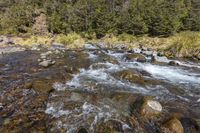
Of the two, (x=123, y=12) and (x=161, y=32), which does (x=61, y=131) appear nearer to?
(x=161, y=32)

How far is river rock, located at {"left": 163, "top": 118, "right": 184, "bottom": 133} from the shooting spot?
34.6 feet

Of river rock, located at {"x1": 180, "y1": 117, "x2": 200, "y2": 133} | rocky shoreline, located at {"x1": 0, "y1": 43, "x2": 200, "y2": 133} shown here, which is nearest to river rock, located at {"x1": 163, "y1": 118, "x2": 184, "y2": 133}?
rocky shoreline, located at {"x1": 0, "y1": 43, "x2": 200, "y2": 133}

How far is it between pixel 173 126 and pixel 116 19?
36292 mm

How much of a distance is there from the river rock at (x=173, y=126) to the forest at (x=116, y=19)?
32.3m

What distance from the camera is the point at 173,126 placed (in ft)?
35.0

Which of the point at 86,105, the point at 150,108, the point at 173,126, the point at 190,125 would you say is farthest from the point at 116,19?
the point at 173,126

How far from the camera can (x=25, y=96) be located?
1374 cm

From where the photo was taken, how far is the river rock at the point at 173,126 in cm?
1056

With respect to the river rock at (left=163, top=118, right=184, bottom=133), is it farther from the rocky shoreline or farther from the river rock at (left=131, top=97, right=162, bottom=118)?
the river rock at (left=131, top=97, right=162, bottom=118)

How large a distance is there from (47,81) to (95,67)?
5.33 metres

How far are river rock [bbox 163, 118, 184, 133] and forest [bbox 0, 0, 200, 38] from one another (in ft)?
106

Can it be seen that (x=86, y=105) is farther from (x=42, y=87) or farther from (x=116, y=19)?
(x=116, y=19)

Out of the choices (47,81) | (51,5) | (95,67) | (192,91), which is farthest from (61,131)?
(51,5)

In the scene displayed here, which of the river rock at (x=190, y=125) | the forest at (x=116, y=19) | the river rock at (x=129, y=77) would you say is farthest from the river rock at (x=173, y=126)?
the forest at (x=116, y=19)
